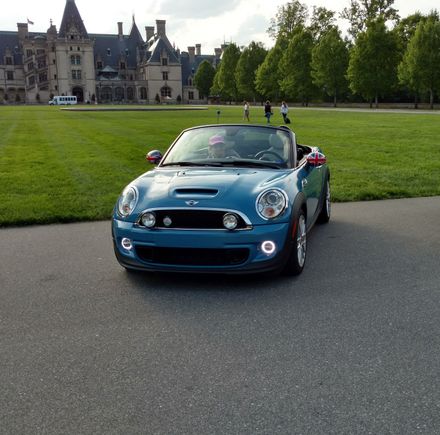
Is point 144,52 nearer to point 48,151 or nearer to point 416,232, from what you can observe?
point 48,151

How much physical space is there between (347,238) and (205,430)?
4516 mm

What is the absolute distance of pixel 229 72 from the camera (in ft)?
319

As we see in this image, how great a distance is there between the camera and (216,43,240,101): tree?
97312mm

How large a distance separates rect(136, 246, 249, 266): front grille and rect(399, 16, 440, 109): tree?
55.7m

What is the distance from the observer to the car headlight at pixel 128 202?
16.9ft

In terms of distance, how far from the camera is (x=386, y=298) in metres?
4.63

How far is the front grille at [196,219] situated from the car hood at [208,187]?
64mm

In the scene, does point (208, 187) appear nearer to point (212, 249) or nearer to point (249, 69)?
point (212, 249)

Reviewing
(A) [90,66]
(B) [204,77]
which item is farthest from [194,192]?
(A) [90,66]

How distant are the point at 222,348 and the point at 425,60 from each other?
189 ft

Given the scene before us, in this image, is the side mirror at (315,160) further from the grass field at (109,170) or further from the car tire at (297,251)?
the grass field at (109,170)

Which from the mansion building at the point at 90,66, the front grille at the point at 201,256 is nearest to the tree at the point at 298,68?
the mansion building at the point at 90,66

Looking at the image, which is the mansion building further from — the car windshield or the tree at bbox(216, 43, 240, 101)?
the car windshield

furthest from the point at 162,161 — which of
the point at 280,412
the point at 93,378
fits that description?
the point at 280,412
